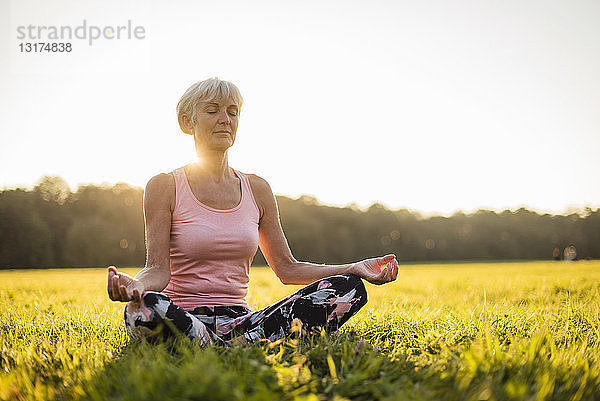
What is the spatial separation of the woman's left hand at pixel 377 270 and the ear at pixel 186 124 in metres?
1.64

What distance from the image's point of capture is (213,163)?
157 inches

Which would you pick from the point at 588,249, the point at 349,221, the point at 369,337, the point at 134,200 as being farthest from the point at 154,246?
the point at 588,249

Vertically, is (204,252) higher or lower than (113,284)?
higher

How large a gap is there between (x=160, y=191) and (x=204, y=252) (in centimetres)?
55

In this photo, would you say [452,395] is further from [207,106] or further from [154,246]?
[207,106]

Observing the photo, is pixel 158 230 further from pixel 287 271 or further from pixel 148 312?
pixel 287 271

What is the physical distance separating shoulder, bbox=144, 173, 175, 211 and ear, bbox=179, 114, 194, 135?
0.41m

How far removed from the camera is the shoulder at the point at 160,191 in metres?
3.67

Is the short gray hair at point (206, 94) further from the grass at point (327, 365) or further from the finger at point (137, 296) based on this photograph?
the grass at point (327, 365)

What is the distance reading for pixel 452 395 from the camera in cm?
220

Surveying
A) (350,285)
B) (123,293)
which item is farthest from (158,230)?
(350,285)

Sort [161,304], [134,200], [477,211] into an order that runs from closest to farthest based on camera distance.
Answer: [161,304]
[134,200]
[477,211]

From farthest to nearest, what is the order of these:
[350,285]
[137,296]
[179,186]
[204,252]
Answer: [179,186], [204,252], [350,285], [137,296]

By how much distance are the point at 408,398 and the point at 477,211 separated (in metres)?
59.7
